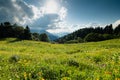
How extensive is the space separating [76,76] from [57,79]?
0.81 m

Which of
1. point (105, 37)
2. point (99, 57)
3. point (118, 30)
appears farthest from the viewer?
point (118, 30)

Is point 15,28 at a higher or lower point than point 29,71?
higher

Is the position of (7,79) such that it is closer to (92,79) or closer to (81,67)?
(92,79)

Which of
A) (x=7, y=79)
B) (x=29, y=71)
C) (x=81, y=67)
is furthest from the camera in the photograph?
(x=81, y=67)

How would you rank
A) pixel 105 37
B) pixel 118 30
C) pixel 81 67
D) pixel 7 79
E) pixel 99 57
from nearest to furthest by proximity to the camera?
pixel 7 79 < pixel 81 67 < pixel 99 57 < pixel 105 37 < pixel 118 30

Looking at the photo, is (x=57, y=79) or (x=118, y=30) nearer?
(x=57, y=79)

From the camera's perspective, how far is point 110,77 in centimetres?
923

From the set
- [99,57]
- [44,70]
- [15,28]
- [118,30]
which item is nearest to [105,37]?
[118,30]

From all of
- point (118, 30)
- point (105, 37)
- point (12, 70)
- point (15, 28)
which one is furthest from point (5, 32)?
point (12, 70)

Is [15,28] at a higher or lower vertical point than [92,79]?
higher

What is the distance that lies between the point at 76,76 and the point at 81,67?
105 inches

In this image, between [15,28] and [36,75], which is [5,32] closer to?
[15,28]

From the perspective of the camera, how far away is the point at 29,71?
33.7 feet

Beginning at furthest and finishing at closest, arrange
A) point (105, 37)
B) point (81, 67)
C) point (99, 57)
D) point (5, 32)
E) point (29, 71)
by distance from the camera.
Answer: point (105, 37)
point (5, 32)
point (99, 57)
point (81, 67)
point (29, 71)
